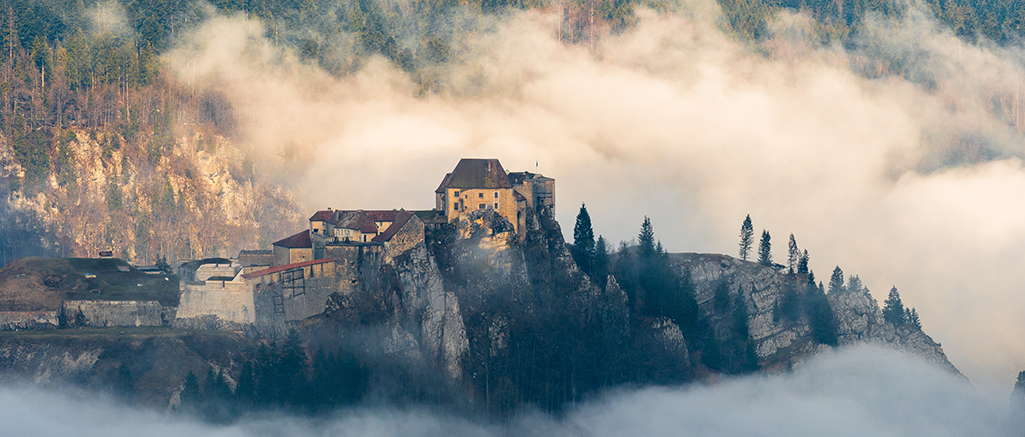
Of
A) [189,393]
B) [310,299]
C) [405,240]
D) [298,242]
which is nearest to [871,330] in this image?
[405,240]

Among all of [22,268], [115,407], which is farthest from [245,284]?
[22,268]

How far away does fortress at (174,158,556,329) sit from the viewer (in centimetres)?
12975

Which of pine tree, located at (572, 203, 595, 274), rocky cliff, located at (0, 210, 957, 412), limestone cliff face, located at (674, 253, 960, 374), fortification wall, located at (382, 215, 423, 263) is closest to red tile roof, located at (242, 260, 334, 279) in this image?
rocky cliff, located at (0, 210, 957, 412)

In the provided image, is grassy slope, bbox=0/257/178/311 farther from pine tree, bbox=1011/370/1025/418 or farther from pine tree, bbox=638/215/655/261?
pine tree, bbox=1011/370/1025/418

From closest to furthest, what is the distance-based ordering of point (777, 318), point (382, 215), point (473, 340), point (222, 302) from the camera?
point (222, 302) → point (473, 340) → point (382, 215) → point (777, 318)

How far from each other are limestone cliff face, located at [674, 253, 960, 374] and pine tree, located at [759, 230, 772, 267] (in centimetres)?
255

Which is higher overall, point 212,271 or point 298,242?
point 298,242

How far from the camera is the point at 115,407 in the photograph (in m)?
125

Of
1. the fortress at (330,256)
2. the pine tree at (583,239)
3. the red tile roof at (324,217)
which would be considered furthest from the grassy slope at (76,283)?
the pine tree at (583,239)

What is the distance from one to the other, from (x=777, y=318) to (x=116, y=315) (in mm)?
80448

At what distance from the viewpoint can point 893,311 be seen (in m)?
181

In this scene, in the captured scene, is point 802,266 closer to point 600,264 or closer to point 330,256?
point 600,264

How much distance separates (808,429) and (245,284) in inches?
2898

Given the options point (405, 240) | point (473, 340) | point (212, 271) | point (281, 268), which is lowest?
point (473, 340)
